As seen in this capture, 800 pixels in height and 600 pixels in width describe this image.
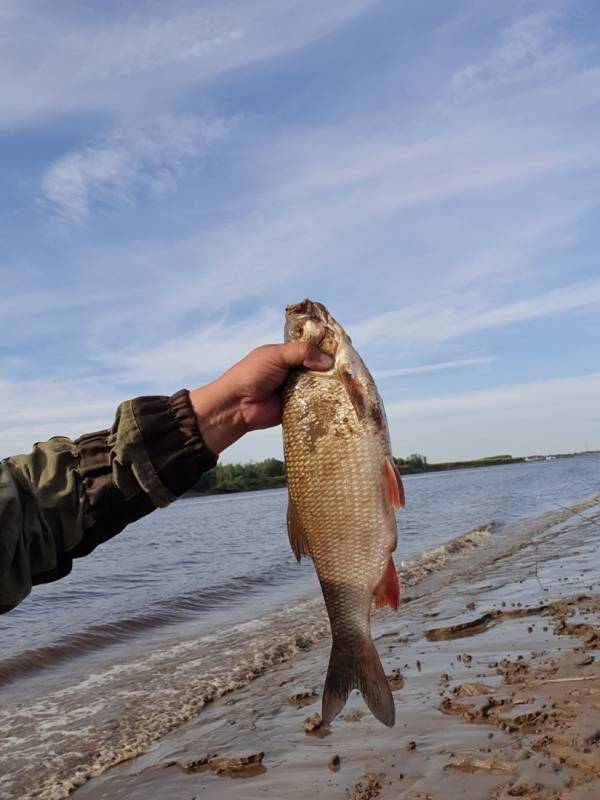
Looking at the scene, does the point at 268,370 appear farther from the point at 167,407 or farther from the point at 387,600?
the point at 387,600

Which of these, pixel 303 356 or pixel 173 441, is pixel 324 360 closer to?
pixel 303 356

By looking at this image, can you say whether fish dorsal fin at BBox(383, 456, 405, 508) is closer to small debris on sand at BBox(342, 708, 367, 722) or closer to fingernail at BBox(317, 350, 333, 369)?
fingernail at BBox(317, 350, 333, 369)

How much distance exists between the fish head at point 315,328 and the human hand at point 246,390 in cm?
6

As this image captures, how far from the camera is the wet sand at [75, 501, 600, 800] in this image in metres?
4.61

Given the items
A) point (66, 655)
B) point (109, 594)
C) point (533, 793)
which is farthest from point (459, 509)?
point (533, 793)

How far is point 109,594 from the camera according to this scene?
15.6 m

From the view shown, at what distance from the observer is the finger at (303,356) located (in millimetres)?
3291

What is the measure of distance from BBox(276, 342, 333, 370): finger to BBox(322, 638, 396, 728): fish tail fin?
4.08 feet

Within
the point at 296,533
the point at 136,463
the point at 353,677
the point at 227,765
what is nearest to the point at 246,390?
the point at 136,463

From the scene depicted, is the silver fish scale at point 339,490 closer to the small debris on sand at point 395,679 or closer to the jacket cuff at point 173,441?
the jacket cuff at point 173,441

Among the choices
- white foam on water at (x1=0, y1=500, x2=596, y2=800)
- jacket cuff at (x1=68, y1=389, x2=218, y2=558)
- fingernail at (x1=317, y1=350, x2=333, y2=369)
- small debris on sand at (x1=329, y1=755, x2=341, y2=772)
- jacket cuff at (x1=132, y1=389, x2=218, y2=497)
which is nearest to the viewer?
jacket cuff at (x1=68, y1=389, x2=218, y2=558)

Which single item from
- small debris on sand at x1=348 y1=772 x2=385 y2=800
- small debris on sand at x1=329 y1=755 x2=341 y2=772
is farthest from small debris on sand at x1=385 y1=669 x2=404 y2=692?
small debris on sand at x1=348 y1=772 x2=385 y2=800

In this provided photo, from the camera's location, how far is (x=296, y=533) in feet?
11.2

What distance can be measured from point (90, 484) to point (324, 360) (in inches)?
43.9
